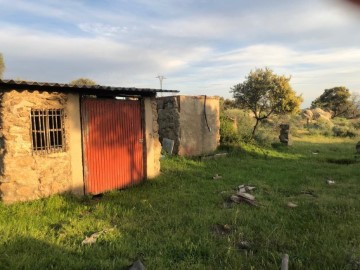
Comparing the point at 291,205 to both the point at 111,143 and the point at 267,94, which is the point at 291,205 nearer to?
the point at 111,143

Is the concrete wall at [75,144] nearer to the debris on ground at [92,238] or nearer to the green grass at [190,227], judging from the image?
the green grass at [190,227]

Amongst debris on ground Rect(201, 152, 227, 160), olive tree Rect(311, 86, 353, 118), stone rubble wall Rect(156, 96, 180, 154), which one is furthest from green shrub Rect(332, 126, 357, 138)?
olive tree Rect(311, 86, 353, 118)

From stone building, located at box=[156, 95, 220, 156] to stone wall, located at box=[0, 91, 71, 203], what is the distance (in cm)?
619

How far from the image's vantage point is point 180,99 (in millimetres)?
13266

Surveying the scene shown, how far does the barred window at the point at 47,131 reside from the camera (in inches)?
288

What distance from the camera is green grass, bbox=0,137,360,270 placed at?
4.66 meters

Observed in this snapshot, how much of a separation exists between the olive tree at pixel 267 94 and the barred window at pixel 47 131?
1197cm

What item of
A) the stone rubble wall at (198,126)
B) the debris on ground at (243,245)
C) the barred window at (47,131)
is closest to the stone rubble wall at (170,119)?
the stone rubble wall at (198,126)

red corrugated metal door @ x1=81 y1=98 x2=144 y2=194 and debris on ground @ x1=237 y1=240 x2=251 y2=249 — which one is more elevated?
red corrugated metal door @ x1=81 y1=98 x2=144 y2=194

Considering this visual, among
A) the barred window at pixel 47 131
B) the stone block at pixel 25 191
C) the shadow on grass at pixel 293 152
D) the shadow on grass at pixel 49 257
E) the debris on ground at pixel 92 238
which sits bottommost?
the shadow on grass at pixel 293 152

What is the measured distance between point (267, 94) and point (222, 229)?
1404 cm

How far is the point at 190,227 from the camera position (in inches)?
235

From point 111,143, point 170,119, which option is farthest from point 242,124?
point 111,143

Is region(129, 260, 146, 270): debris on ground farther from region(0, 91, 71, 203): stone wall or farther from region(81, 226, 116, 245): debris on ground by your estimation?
region(0, 91, 71, 203): stone wall
